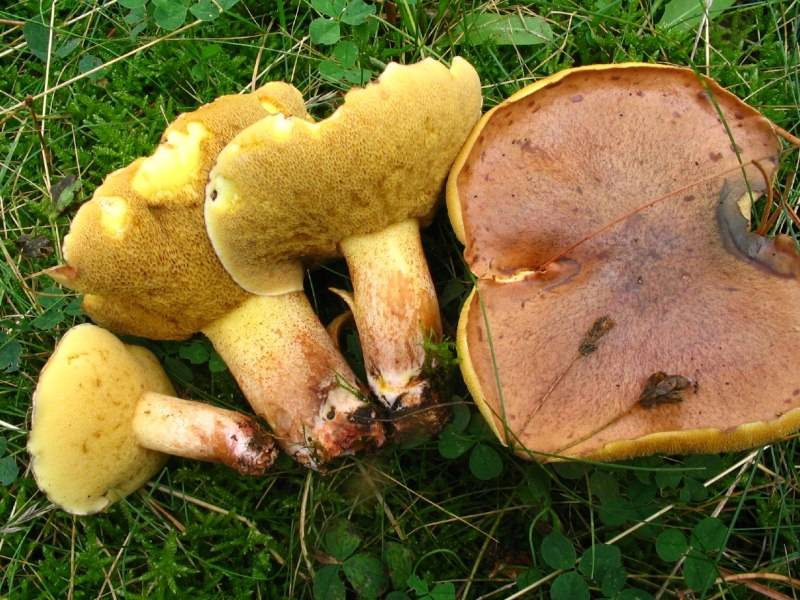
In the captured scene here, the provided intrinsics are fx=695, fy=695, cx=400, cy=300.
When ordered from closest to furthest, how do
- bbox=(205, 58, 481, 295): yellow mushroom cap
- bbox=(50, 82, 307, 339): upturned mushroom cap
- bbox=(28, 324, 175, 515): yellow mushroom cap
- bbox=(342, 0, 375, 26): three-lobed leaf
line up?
bbox=(205, 58, 481, 295): yellow mushroom cap → bbox=(50, 82, 307, 339): upturned mushroom cap → bbox=(28, 324, 175, 515): yellow mushroom cap → bbox=(342, 0, 375, 26): three-lobed leaf

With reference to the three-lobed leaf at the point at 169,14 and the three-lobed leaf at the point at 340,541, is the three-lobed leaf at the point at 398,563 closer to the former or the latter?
the three-lobed leaf at the point at 340,541

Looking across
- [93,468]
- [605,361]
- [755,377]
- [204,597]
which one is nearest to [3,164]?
[93,468]

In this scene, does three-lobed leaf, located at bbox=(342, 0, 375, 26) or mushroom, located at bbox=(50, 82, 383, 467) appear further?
three-lobed leaf, located at bbox=(342, 0, 375, 26)

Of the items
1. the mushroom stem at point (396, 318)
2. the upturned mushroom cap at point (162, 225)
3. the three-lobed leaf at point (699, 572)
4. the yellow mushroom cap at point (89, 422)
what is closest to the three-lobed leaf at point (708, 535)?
the three-lobed leaf at point (699, 572)

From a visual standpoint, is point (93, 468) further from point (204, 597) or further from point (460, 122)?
point (460, 122)

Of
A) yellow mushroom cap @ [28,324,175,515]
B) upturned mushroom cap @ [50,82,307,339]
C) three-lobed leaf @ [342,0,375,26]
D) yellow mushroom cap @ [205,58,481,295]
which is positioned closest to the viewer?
yellow mushroom cap @ [205,58,481,295]

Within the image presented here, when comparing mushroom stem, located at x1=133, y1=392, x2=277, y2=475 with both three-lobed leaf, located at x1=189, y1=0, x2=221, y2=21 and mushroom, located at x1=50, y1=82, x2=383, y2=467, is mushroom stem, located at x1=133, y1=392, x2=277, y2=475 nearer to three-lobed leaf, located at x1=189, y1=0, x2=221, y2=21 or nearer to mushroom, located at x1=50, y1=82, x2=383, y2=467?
mushroom, located at x1=50, y1=82, x2=383, y2=467

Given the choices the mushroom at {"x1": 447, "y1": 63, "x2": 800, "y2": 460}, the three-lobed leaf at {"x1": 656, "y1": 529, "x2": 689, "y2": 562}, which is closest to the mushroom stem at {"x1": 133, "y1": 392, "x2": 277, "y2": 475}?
the mushroom at {"x1": 447, "y1": 63, "x2": 800, "y2": 460}

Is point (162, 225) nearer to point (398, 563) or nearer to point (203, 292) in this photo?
point (203, 292)
